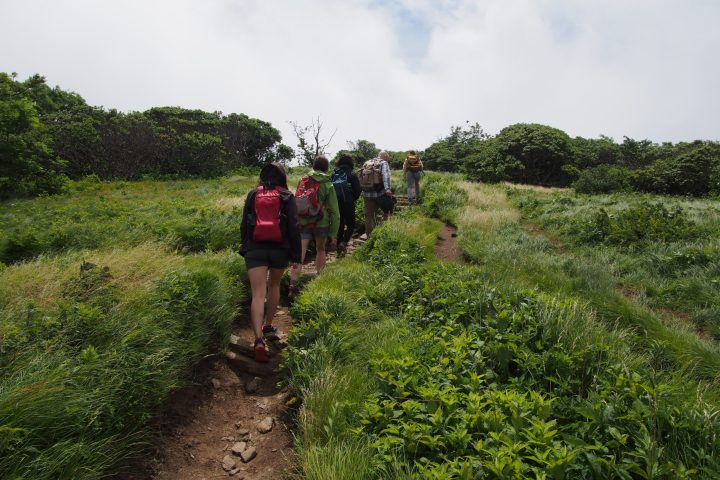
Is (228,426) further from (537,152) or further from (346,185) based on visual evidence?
(537,152)

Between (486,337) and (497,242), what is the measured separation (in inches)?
187

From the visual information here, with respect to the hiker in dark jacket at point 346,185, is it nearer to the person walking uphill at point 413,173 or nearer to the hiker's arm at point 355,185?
the hiker's arm at point 355,185

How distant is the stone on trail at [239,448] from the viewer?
9.72 ft

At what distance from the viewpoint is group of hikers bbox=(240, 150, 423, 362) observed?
4031 mm

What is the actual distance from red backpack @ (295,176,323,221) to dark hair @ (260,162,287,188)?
4.12 ft

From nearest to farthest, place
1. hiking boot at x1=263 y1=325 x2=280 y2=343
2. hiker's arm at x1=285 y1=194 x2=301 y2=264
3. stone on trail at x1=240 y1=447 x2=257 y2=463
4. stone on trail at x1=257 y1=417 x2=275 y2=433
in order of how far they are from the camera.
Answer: stone on trail at x1=240 y1=447 x2=257 y2=463 < stone on trail at x1=257 y1=417 x2=275 y2=433 < hiker's arm at x1=285 y1=194 x2=301 y2=264 < hiking boot at x1=263 y1=325 x2=280 y2=343

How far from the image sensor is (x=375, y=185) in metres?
8.62

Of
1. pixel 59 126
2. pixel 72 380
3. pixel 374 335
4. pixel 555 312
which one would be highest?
pixel 59 126

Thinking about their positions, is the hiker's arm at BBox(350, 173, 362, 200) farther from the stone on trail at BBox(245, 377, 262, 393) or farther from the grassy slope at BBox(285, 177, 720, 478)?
the stone on trail at BBox(245, 377, 262, 393)

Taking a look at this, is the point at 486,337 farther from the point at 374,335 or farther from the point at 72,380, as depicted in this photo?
the point at 72,380

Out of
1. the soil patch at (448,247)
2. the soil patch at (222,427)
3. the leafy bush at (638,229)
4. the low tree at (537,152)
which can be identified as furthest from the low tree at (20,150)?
the low tree at (537,152)

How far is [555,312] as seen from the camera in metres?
3.55

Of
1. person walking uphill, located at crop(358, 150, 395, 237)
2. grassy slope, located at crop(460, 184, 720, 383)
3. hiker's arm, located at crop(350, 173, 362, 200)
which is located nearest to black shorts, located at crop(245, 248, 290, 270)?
grassy slope, located at crop(460, 184, 720, 383)

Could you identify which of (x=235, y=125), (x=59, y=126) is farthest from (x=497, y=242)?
(x=235, y=125)
